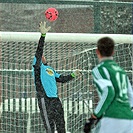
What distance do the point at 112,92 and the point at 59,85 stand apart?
5.35 m

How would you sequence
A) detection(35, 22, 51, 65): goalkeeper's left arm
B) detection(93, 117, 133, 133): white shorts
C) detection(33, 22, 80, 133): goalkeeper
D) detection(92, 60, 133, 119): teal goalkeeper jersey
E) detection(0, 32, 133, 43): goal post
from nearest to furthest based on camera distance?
detection(92, 60, 133, 119): teal goalkeeper jersey → detection(93, 117, 133, 133): white shorts → detection(35, 22, 51, 65): goalkeeper's left arm → detection(33, 22, 80, 133): goalkeeper → detection(0, 32, 133, 43): goal post

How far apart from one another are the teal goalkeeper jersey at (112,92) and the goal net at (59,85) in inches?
157

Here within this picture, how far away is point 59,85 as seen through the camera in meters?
10.2

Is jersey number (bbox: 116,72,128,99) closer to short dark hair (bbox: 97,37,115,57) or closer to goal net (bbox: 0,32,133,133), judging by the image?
short dark hair (bbox: 97,37,115,57)

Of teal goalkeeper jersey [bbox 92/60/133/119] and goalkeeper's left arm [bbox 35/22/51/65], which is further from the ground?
goalkeeper's left arm [bbox 35/22/51/65]

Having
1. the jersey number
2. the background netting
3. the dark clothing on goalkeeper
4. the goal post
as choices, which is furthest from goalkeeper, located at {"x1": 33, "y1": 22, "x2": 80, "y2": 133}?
the jersey number

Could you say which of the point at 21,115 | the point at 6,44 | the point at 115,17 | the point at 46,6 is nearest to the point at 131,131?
the point at 6,44

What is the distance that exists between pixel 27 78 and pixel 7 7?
85.6 inches

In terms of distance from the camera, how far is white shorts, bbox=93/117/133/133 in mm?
5027

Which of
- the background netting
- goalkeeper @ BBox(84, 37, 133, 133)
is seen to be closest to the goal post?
the background netting

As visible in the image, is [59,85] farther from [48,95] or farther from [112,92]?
[112,92]

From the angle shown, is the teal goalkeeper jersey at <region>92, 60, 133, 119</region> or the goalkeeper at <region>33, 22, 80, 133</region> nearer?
the teal goalkeeper jersey at <region>92, 60, 133, 119</region>

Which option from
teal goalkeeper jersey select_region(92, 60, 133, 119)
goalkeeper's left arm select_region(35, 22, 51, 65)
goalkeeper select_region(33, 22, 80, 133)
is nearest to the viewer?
teal goalkeeper jersey select_region(92, 60, 133, 119)

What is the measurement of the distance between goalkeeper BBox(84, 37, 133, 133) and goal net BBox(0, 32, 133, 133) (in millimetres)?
3919
